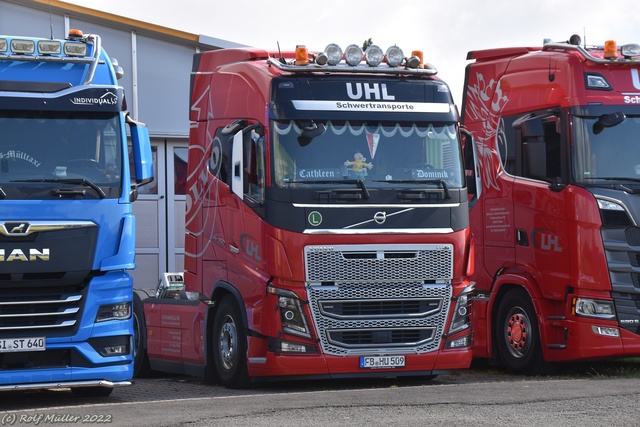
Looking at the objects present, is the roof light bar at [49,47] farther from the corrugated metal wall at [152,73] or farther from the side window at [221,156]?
the corrugated metal wall at [152,73]

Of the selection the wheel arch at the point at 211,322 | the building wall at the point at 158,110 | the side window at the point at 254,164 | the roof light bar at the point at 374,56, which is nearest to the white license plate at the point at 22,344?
the wheel arch at the point at 211,322

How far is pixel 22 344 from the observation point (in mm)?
11641

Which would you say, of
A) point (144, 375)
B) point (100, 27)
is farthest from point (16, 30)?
point (144, 375)

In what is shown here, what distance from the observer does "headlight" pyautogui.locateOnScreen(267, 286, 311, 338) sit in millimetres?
12531

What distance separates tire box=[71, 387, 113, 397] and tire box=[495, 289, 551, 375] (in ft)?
16.9

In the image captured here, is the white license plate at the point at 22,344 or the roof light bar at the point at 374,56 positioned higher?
the roof light bar at the point at 374,56

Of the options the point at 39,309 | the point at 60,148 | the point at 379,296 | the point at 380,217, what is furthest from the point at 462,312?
the point at 60,148

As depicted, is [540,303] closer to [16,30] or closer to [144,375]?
[144,375]

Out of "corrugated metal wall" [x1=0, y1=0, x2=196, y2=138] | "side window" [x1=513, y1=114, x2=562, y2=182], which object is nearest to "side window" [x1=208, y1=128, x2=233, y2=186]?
"side window" [x1=513, y1=114, x2=562, y2=182]

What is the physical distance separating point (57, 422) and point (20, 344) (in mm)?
1792

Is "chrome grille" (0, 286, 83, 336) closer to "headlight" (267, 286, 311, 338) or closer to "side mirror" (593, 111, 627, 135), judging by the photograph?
"headlight" (267, 286, 311, 338)

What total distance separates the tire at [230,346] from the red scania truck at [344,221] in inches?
1.1

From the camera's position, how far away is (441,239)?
1291 cm

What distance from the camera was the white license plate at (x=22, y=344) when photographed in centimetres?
1158
